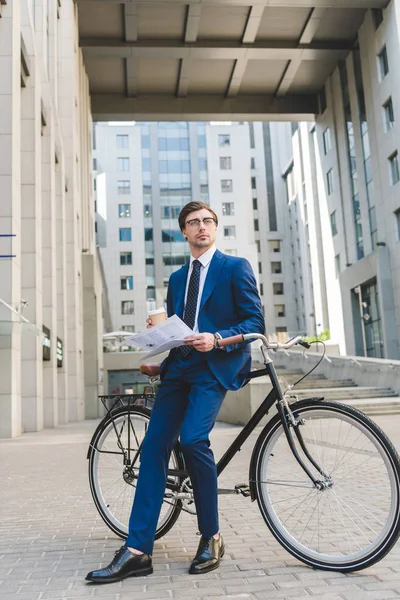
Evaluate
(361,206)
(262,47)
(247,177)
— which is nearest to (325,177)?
(361,206)

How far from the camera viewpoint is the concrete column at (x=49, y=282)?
820 inches

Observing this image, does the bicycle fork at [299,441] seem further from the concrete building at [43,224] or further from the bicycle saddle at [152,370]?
the concrete building at [43,224]

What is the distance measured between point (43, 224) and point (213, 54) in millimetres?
17413

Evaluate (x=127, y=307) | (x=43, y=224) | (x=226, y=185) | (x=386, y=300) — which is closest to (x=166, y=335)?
(x=43, y=224)

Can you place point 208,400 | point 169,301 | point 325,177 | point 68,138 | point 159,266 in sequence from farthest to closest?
point 159,266, point 325,177, point 68,138, point 169,301, point 208,400

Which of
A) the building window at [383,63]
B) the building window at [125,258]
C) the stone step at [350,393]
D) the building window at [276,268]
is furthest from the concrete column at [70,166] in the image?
the building window at [276,268]

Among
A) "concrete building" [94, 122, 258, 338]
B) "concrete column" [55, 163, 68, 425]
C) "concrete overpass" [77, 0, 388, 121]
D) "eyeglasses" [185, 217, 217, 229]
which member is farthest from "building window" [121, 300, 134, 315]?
"eyeglasses" [185, 217, 217, 229]

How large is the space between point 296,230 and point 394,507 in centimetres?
8080

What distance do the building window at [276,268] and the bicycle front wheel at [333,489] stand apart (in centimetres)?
8277

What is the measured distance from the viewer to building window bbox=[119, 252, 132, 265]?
76438 millimetres

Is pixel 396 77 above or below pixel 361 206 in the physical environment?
above

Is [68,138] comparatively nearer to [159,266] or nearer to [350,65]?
[350,65]

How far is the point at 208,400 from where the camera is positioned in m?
3.43

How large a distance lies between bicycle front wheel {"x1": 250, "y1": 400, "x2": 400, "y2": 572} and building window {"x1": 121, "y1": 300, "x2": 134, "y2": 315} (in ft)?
Answer: 233
